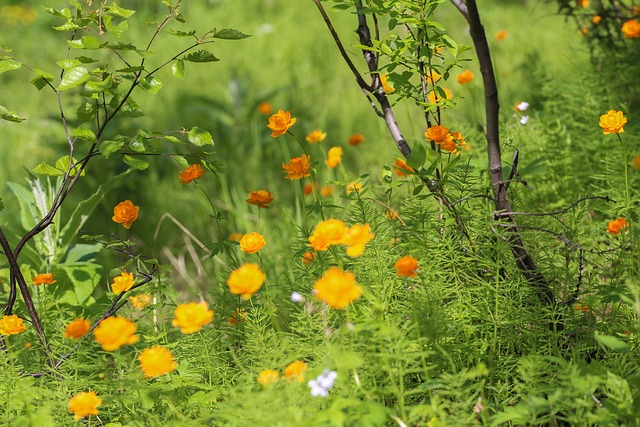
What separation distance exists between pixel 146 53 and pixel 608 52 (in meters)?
2.33

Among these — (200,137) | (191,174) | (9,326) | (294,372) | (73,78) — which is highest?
(73,78)

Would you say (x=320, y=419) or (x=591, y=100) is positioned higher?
(x=591, y=100)

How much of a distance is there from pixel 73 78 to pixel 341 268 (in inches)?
30.0

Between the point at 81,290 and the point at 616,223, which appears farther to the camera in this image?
the point at 81,290

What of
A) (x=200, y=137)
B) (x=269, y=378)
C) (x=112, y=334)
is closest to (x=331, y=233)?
(x=269, y=378)

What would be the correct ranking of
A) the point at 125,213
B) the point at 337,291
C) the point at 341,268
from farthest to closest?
the point at 125,213, the point at 341,268, the point at 337,291

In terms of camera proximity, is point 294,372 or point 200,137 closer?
point 294,372

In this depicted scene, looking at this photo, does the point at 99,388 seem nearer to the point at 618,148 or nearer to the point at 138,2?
the point at 618,148

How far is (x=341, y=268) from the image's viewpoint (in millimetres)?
1529

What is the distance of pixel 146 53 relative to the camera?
64.4 inches

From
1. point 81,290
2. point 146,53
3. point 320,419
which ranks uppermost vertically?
point 146,53

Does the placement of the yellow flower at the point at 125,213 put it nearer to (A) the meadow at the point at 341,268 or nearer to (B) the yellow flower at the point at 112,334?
(A) the meadow at the point at 341,268

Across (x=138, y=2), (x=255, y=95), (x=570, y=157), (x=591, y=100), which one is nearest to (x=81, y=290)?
(x=570, y=157)

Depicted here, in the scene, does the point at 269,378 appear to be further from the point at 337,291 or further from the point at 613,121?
the point at 613,121
